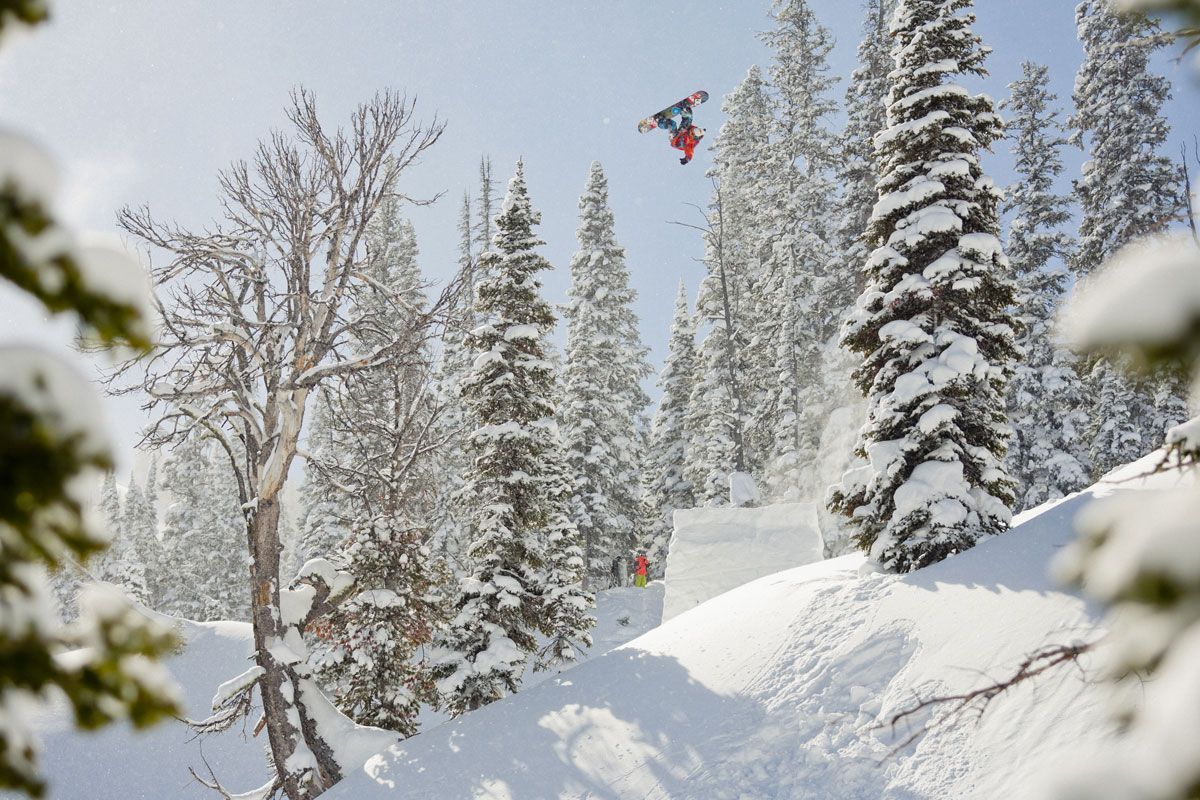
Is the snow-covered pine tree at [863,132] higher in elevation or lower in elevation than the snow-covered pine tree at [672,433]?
higher

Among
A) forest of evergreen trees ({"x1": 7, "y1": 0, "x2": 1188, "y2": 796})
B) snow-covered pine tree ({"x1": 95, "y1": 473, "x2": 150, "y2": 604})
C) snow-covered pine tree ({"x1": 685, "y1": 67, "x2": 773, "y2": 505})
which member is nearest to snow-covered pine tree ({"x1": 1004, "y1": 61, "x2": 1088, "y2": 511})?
forest of evergreen trees ({"x1": 7, "y1": 0, "x2": 1188, "y2": 796})

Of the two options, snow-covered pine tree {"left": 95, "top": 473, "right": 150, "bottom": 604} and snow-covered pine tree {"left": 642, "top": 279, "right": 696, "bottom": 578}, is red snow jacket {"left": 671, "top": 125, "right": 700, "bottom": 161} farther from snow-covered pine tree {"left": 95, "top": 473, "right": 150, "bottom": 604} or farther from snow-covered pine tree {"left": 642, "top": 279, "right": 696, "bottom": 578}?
snow-covered pine tree {"left": 95, "top": 473, "right": 150, "bottom": 604}

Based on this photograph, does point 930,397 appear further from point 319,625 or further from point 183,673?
point 183,673

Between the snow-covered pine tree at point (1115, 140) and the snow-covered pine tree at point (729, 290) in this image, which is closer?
the snow-covered pine tree at point (1115, 140)

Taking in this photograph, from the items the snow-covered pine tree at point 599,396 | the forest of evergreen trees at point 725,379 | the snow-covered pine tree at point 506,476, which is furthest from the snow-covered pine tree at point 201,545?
the snow-covered pine tree at point 506,476

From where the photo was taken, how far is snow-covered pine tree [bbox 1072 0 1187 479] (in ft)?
72.1

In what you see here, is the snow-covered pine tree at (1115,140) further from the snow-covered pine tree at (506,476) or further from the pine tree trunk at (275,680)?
the pine tree trunk at (275,680)

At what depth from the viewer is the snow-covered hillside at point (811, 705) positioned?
6832mm

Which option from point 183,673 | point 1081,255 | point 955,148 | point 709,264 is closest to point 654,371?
point 709,264

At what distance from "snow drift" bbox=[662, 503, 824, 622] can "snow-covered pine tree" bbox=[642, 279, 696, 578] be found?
54.3ft

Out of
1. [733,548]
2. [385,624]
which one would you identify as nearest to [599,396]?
[733,548]

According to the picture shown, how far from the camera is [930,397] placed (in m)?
10.4

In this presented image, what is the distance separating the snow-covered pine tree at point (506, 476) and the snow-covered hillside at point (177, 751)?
4.76 m

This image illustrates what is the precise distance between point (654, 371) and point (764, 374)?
27.3 feet
